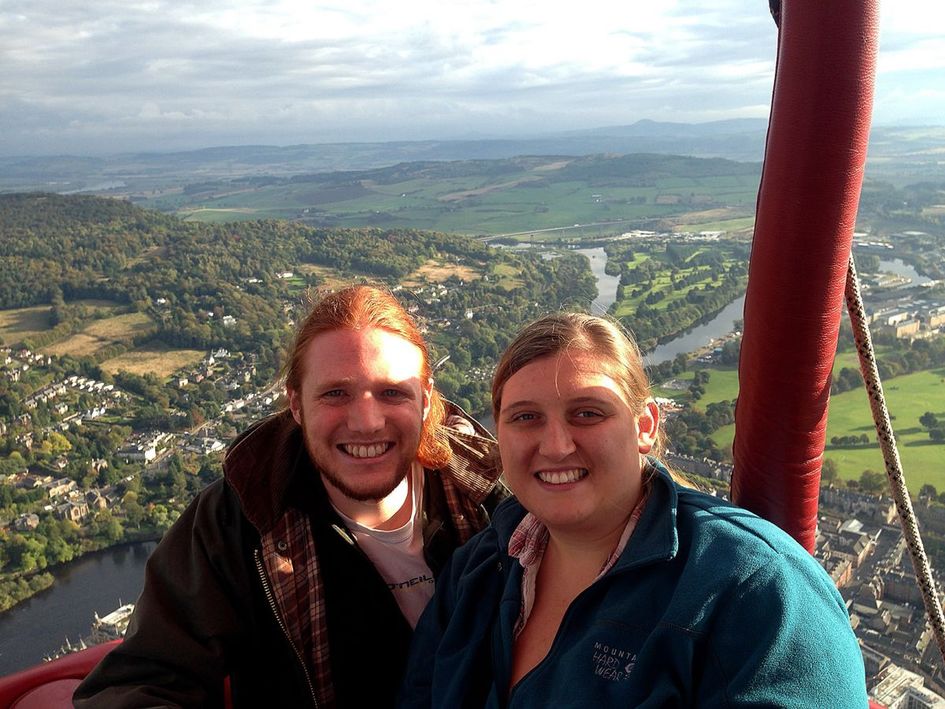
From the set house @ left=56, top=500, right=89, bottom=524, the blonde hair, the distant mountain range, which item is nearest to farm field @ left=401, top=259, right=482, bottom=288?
house @ left=56, top=500, right=89, bottom=524

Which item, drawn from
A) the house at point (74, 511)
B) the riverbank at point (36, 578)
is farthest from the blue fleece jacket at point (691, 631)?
the house at point (74, 511)

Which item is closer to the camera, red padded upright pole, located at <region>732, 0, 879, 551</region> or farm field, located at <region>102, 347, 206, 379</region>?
red padded upright pole, located at <region>732, 0, 879, 551</region>

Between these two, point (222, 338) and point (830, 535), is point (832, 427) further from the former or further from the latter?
point (222, 338)

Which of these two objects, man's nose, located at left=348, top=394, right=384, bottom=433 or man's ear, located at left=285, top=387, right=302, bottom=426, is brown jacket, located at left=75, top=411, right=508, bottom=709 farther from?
man's nose, located at left=348, top=394, right=384, bottom=433

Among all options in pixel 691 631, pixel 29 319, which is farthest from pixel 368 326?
pixel 29 319

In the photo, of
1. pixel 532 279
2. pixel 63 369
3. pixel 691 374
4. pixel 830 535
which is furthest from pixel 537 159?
pixel 830 535

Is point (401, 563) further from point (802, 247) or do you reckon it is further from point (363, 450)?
point (802, 247)
